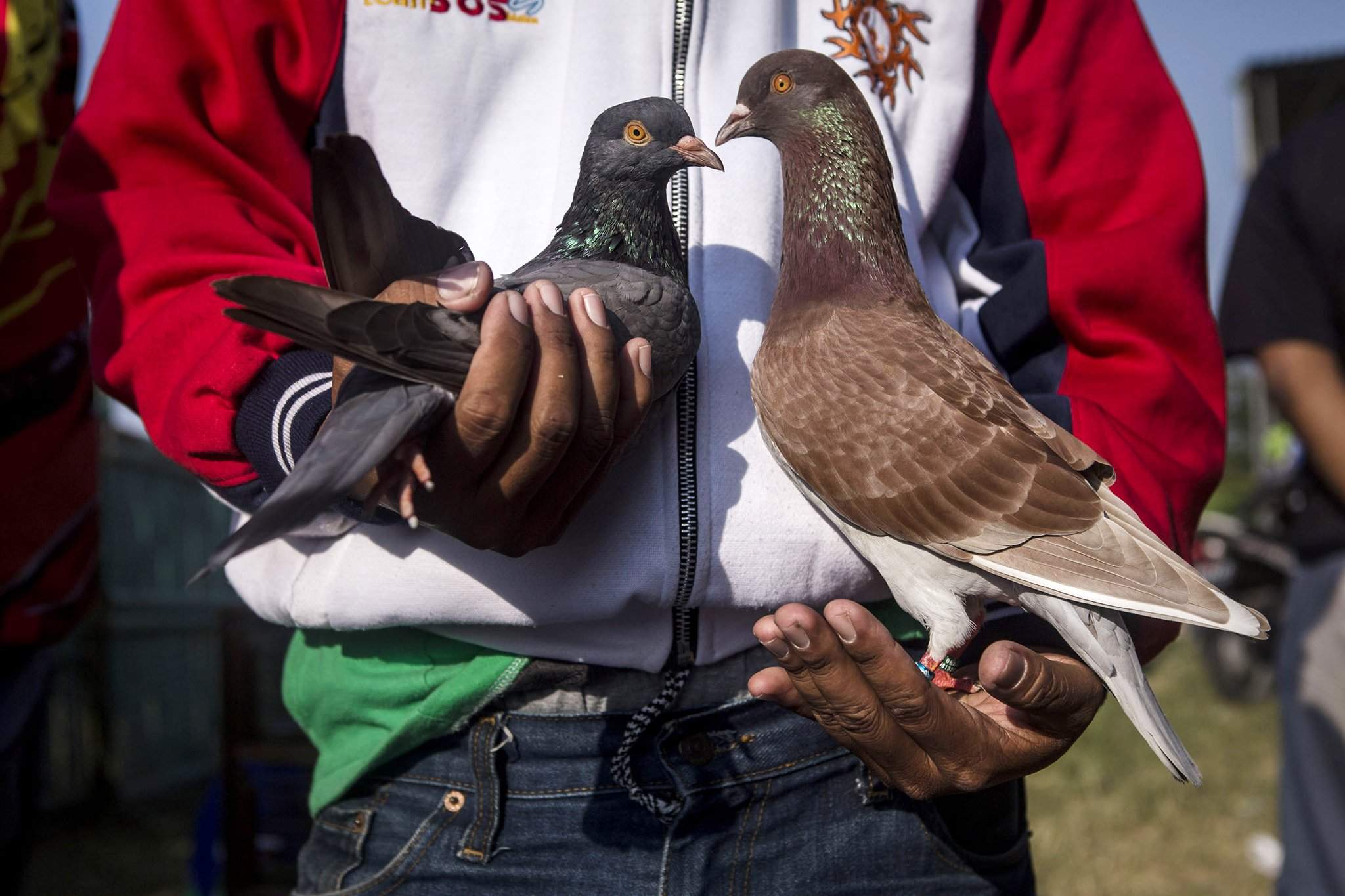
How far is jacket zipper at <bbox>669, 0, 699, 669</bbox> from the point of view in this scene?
1.42 meters

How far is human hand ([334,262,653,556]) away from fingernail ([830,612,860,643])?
313mm

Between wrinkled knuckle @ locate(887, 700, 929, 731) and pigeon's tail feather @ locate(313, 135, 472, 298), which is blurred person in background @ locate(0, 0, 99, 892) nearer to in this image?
pigeon's tail feather @ locate(313, 135, 472, 298)

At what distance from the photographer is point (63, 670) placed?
21.5ft

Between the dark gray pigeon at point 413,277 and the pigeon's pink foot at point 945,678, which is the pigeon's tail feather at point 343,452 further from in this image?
the pigeon's pink foot at point 945,678

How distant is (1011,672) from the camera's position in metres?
1.24

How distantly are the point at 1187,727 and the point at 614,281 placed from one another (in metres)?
7.41

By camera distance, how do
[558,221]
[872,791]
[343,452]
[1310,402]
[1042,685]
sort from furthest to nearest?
[1310,402] → [872,791] → [558,221] → [1042,685] → [343,452]

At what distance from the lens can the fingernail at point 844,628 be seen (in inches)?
47.6

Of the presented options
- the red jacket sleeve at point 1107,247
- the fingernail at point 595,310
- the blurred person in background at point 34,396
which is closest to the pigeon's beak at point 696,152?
the fingernail at point 595,310

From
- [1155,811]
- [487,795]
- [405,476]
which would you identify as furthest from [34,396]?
[1155,811]

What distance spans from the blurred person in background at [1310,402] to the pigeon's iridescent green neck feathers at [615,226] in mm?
2743

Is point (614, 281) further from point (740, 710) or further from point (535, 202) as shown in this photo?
point (740, 710)

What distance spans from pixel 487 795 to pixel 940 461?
78cm

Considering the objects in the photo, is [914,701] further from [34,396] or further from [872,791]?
[34,396]
